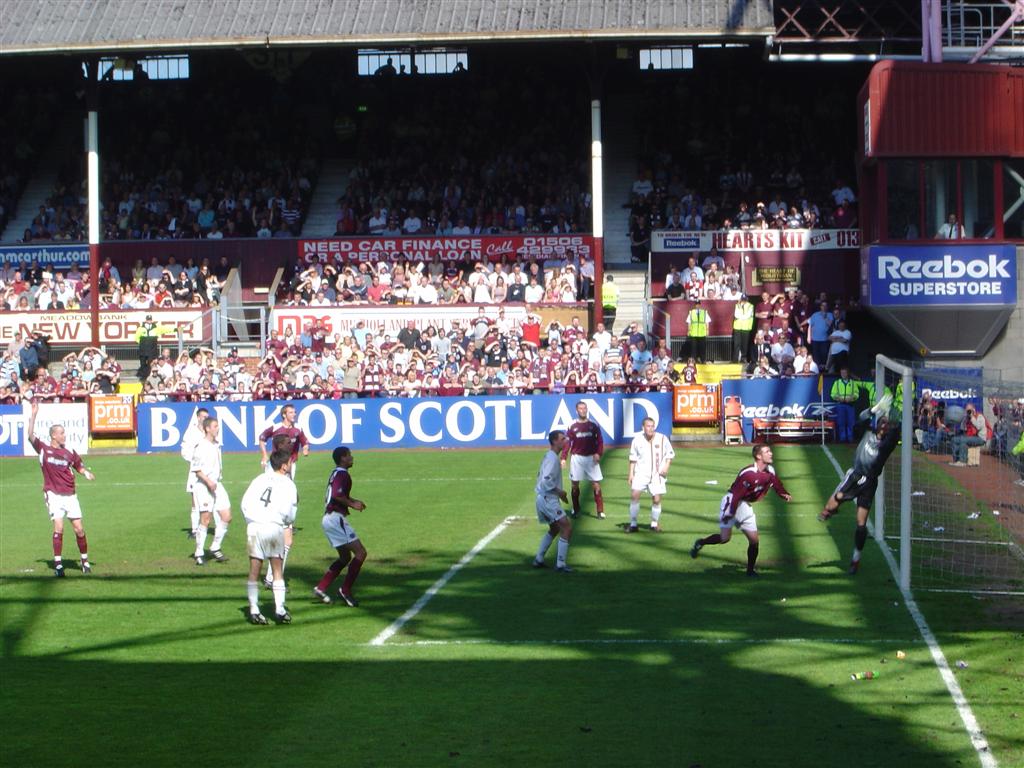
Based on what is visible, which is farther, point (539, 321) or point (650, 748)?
point (539, 321)

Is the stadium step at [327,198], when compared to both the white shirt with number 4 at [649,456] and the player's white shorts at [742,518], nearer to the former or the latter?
the white shirt with number 4 at [649,456]

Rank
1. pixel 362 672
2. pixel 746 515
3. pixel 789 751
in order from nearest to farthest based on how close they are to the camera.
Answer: pixel 789 751 < pixel 362 672 < pixel 746 515

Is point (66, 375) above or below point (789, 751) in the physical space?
above

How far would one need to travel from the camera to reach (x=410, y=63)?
4666 centimetres

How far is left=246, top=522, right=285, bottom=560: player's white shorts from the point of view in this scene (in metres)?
14.9

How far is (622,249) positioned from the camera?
141 feet

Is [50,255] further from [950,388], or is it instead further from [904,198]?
[950,388]

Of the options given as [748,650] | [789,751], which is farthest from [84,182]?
[789,751]

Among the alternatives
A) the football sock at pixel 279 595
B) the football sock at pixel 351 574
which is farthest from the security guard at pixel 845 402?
the football sock at pixel 279 595

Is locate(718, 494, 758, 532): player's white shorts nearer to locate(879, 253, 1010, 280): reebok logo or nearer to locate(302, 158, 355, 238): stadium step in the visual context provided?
locate(879, 253, 1010, 280): reebok logo

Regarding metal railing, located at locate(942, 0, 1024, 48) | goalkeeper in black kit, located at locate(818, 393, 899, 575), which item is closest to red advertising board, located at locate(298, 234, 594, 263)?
metal railing, located at locate(942, 0, 1024, 48)

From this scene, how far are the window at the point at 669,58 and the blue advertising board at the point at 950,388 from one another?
2465 centimetres

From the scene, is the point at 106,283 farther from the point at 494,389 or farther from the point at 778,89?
the point at 778,89

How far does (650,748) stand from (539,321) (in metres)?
28.3
